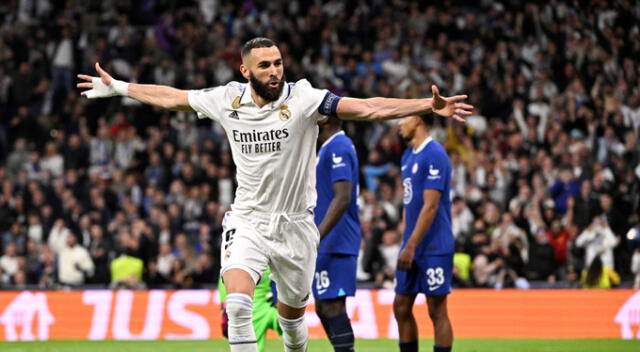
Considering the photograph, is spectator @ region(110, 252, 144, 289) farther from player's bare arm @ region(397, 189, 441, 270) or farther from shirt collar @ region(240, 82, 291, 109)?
shirt collar @ region(240, 82, 291, 109)

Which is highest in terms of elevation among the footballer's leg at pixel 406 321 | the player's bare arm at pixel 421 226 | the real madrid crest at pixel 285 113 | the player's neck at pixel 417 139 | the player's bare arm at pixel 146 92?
the player's bare arm at pixel 146 92

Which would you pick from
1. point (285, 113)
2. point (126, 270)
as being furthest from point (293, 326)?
point (126, 270)

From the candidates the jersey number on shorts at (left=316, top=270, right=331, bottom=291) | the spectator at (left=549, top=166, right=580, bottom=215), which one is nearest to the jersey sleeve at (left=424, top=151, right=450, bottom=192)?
the jersey number on shorts at (left=316, top=270, right=331, bottom=291)

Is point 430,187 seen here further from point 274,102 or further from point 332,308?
point 274,102

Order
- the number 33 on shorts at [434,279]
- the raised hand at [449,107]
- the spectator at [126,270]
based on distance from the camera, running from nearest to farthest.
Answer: the raised hand at [449,107] → the number 33 on shorts at [434,279] → the spectator at [126,270]

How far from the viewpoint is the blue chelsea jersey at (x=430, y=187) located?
9906 mm

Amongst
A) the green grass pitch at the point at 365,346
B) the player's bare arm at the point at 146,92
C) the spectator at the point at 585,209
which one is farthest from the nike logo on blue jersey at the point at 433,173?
the spectator at the point at 585,209

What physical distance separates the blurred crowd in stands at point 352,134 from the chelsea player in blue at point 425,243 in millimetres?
8232

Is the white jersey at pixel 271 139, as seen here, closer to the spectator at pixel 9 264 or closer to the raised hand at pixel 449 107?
the raised hand at pixel 449 107

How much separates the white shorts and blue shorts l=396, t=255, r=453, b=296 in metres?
1.77

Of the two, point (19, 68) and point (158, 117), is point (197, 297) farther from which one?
point (19, 68)

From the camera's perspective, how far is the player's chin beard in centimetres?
796

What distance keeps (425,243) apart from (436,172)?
631 mm

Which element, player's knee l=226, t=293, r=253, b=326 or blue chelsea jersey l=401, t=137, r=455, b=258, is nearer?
player's knee l=226, t=293, r=253, b=326
